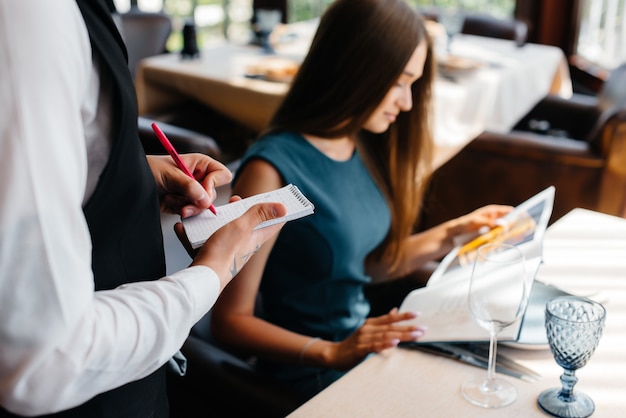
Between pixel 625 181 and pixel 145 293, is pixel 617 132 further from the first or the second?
pixel 145 293

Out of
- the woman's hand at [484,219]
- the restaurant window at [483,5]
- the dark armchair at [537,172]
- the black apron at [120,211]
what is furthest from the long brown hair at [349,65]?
the restaurant window at [483,5]

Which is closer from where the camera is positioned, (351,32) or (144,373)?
(144,373)

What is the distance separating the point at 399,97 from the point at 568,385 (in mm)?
737

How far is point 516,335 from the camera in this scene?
1.13m

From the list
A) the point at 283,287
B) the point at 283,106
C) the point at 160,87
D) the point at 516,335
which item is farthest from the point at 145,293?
the point at 160,87

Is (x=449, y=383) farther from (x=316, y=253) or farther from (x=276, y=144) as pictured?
(x=276, y=144)

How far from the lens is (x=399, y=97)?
1540 mm

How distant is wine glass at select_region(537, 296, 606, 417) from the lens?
988mm

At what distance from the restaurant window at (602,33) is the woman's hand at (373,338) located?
4.30 m

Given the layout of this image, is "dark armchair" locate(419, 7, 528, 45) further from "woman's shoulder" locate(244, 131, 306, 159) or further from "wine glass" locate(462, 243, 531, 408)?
"wine glass" locate(462, 243, 531, 408)

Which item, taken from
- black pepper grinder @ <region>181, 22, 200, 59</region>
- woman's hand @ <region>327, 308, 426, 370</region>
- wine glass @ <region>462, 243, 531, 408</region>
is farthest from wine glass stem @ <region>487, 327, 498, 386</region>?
black pepper grinder @ <region>181, 22, 200, 59</region>

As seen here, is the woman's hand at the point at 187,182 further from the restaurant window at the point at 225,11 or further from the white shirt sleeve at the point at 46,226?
the restaurant window at the point at 225,11

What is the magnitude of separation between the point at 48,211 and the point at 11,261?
0.05 m

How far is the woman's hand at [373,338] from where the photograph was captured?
3.86ft
